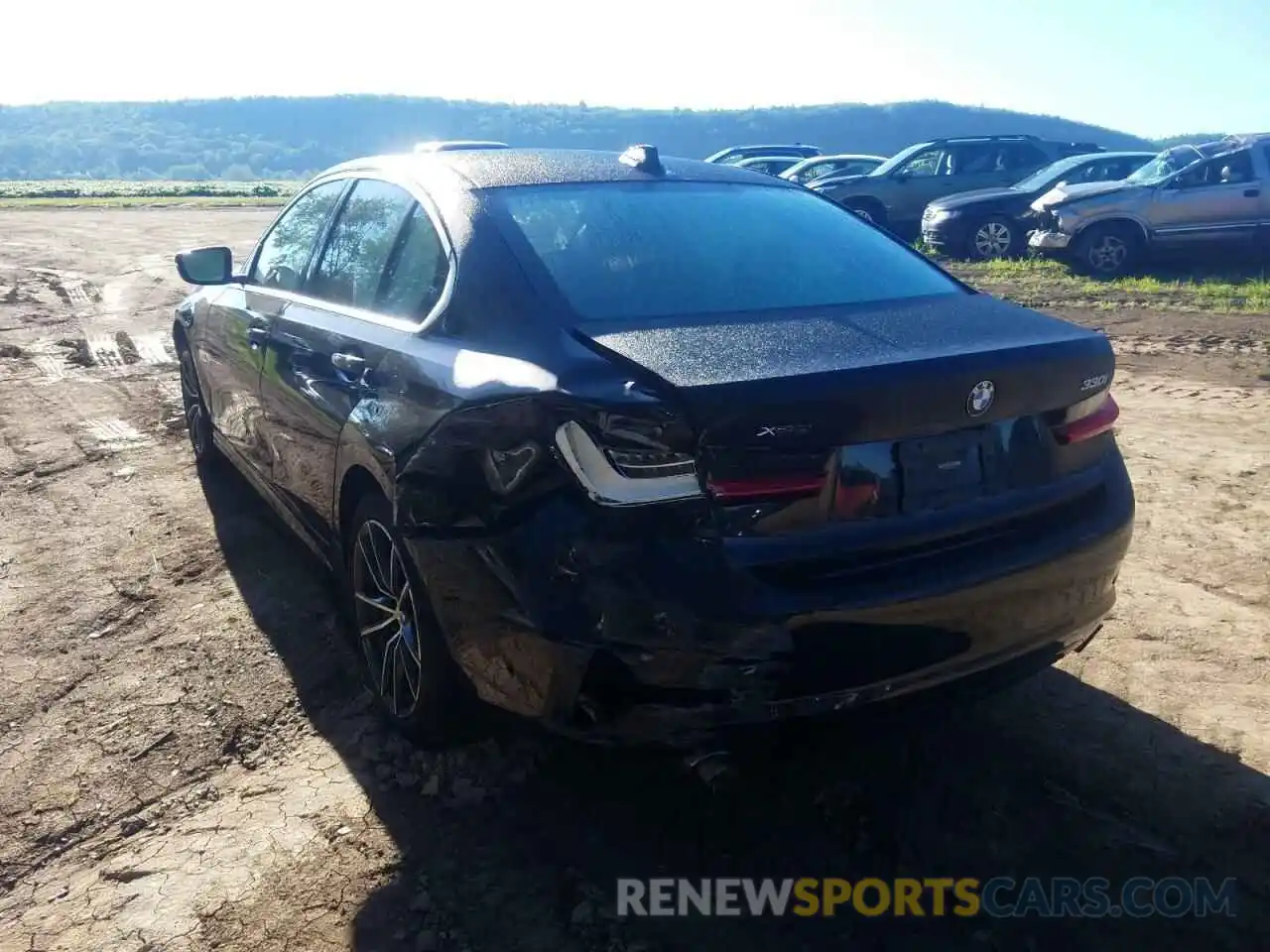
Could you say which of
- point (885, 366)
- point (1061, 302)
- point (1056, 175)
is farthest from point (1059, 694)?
point (1056, 175)

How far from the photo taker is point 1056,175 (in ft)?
49.1

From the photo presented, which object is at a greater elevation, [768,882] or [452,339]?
[452,339]

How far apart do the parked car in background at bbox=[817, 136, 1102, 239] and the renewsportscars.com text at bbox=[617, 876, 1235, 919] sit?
49.0ft

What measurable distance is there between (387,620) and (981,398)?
1751 millimetres

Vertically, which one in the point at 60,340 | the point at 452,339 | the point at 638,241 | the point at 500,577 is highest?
the point at 638,241

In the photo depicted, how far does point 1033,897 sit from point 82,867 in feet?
7.50

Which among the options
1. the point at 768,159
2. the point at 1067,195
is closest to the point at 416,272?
the point at 1067,195

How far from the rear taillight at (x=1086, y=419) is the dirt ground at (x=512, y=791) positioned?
2.54 feet

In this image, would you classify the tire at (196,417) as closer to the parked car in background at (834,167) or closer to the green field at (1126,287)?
the green field at (1126,287)

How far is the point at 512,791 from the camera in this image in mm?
2914

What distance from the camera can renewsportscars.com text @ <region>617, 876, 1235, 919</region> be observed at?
2.43 metres

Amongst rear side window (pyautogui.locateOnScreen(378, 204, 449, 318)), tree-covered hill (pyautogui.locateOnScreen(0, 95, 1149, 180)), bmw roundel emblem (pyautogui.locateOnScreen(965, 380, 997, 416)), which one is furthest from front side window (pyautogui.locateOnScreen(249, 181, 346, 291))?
tree-covered hill (pyautogui.locateOnScreen(0, 95, 1149, 180))

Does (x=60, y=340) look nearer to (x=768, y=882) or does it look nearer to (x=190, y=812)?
(x=190, y=812)

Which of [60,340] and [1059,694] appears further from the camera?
[60,340]
